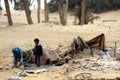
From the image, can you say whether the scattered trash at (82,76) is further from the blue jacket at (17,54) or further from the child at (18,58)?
the blue jacket at (17,54)

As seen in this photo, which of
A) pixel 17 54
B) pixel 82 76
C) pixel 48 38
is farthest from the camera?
pixel 48 38

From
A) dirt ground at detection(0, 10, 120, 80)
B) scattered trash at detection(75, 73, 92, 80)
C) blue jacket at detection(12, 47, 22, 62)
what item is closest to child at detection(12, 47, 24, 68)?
blue jacket at detection(12, 47, 22, 62)

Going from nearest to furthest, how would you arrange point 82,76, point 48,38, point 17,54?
point 82,76 < point 17,54 < point 48,38

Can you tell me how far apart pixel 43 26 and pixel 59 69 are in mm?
11639

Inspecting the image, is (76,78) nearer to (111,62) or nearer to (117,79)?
(117,79)

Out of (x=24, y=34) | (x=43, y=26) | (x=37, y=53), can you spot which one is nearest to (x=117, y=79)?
(x=37, y=53)

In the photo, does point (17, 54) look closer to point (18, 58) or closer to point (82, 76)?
point (18, 58)

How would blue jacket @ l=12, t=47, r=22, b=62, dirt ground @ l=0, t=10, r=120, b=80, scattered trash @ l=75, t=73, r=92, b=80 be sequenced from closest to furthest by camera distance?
scattered trash @ l=75, t=73, r=92, b=80 < dirt ground @ l=0, t=10, r=120, b=80 < blue jacket @ l=12, t=47, r=22, b=62

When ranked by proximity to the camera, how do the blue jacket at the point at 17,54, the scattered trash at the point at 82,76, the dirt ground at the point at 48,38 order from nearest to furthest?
the scattered trash at the point at 82,76, the dirt ground at the point at 48,38, the blue jacket at the point at 17,54

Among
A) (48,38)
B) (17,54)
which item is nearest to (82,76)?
(17,54)

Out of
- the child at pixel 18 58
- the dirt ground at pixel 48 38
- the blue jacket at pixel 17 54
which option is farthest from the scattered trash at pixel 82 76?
the blue jacket at pixel 17 54

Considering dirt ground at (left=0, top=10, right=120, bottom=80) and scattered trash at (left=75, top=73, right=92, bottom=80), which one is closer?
scattered trash at (left=75, top=73, right=92, bottom=80)

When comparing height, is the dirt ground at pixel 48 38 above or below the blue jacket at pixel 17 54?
below

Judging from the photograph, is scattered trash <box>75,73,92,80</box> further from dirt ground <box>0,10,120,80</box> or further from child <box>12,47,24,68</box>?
child <box>12,47,24,68</box>
